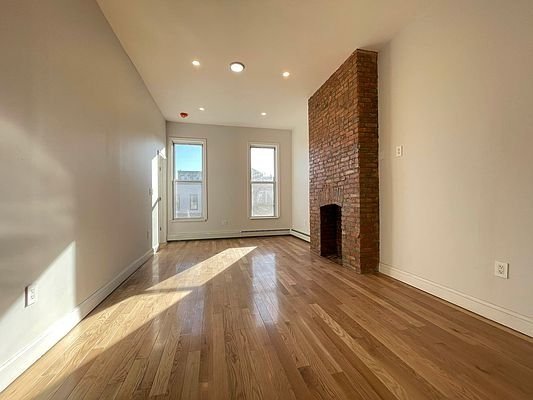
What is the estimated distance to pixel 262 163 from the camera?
635cm

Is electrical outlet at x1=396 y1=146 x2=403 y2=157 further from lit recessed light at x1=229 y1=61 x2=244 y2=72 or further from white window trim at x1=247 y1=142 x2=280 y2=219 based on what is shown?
white window trim at x1=247 y1=142 x2=280 y2=219

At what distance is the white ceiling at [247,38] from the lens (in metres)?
2.31

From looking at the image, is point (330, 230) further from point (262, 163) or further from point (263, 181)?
point (262, 163)

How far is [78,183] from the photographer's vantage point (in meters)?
1.96

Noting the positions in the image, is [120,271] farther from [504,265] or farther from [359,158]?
[504,265]

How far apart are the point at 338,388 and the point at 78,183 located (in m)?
2.32

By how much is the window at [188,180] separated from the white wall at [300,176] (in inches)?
91.2

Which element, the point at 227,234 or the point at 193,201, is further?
the point at 227,234

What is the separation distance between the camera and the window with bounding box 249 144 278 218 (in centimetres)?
626

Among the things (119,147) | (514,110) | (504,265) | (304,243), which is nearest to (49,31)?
(119,147)

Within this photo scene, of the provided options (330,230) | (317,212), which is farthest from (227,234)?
(330,230)

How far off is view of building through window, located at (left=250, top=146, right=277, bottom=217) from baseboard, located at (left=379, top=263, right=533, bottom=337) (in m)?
3.89

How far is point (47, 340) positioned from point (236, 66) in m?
3.44

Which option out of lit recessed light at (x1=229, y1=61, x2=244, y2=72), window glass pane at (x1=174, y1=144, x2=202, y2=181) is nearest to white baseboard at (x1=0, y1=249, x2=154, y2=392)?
Answer: lit recessed light at (x1=229, y1=61, x2=244, y2=72)
